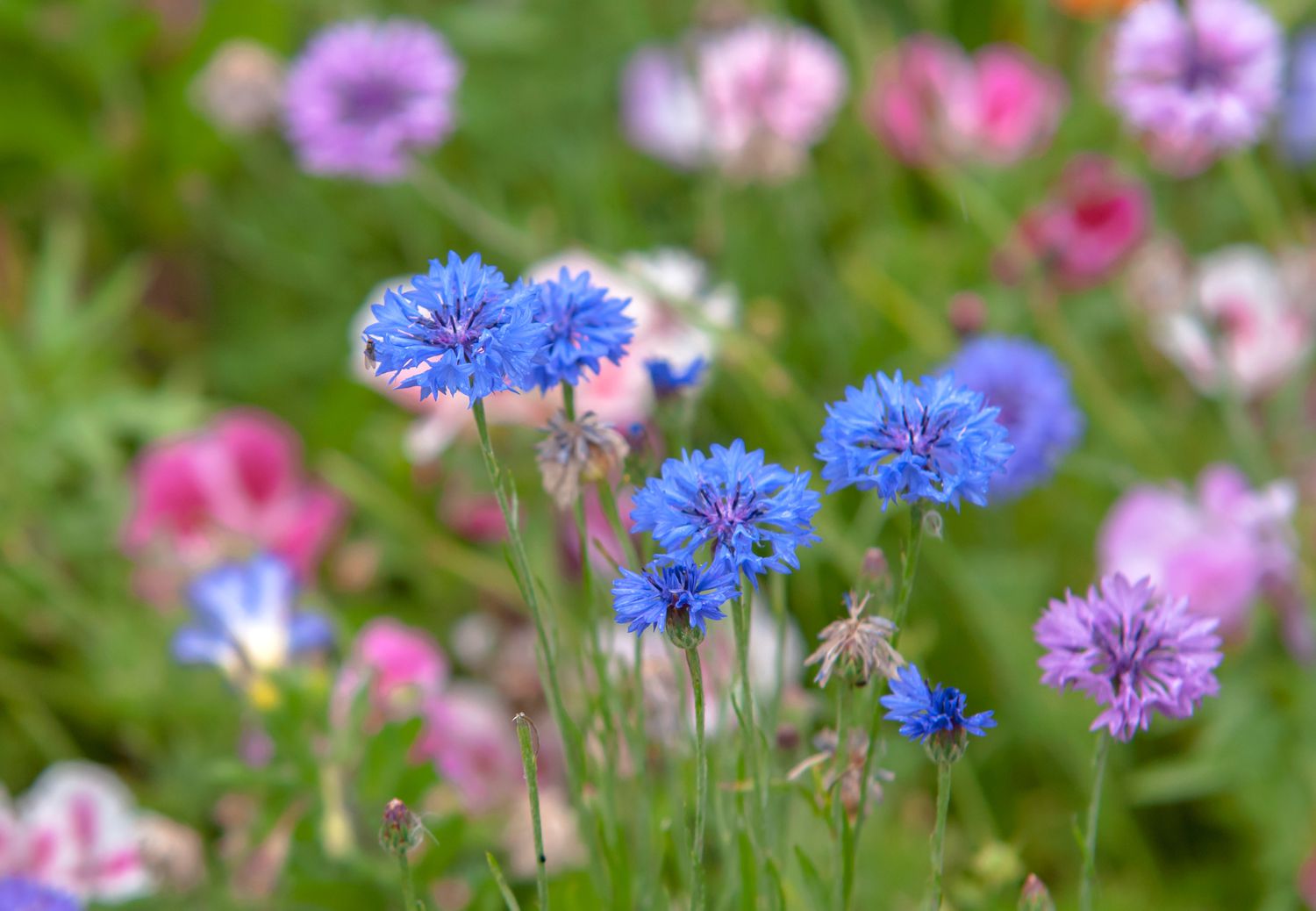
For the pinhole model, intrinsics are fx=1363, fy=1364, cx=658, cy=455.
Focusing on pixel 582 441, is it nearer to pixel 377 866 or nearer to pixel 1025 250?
pixel 377 866

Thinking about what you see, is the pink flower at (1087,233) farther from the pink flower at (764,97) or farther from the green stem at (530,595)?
→ the green stem at (530,595)

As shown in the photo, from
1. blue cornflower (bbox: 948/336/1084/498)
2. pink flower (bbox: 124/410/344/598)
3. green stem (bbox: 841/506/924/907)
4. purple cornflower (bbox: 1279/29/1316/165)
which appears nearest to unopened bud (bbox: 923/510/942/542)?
green stem (bbox: 841/506/924/907)

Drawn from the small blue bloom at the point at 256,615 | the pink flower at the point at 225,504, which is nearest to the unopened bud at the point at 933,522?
the small blue bloom at the point at 256,615

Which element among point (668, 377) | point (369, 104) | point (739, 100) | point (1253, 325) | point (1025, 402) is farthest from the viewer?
point (739, 100)

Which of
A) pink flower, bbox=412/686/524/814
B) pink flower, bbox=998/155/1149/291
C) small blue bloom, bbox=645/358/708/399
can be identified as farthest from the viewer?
pink flower, bbox=998/155/1149/291

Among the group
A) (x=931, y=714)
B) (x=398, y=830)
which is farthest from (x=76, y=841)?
(x=931, y=714)

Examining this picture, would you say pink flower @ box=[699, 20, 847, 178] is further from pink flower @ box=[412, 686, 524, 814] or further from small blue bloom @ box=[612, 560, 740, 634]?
small blue bloom @ box=[612, 560, 740, 634]

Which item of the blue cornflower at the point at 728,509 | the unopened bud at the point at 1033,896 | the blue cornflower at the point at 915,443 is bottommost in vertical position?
the unopened bud at the point at 1033,896

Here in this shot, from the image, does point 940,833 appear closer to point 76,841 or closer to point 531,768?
point 531,768
